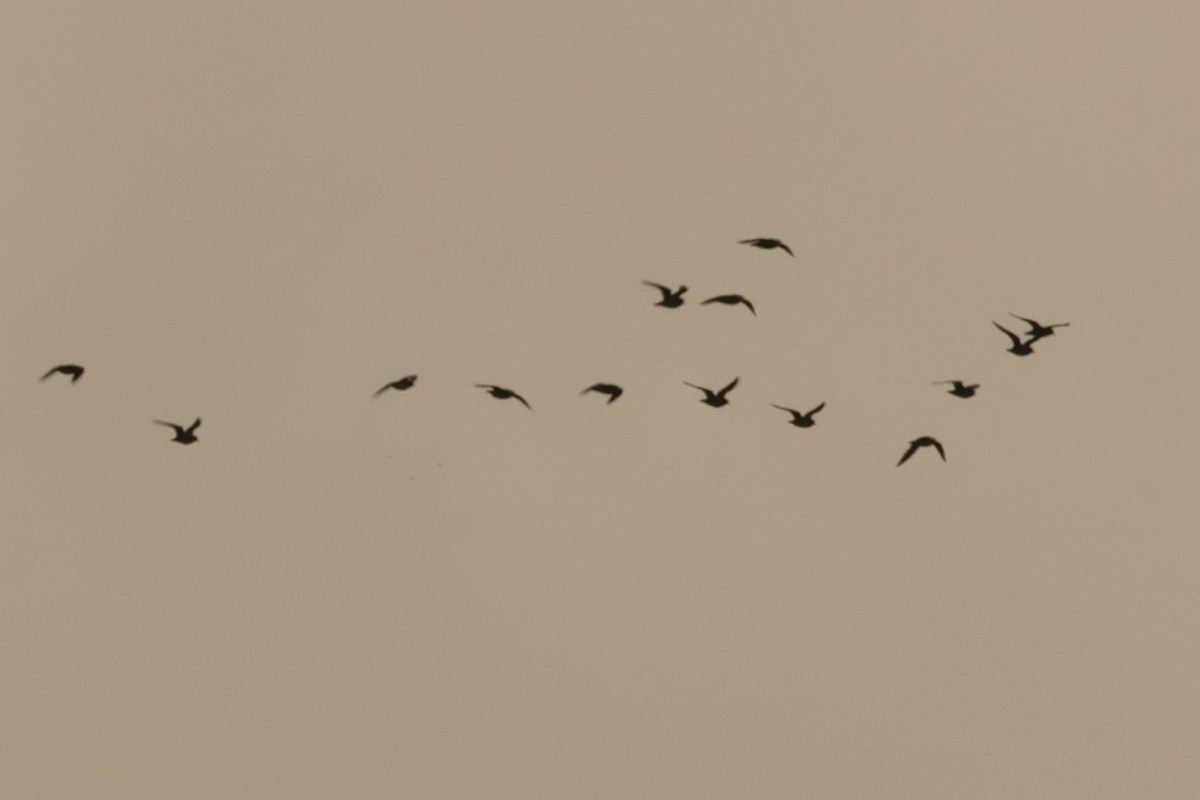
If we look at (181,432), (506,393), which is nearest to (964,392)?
(506,393)

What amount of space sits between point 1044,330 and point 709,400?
820cm

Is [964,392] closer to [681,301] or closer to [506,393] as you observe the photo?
[681,301]

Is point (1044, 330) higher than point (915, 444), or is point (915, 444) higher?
point (1044, 330)

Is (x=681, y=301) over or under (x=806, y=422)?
over

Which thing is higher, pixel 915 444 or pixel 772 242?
pixel 772 242

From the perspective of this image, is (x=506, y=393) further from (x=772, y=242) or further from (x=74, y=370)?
(x=74, y=370)

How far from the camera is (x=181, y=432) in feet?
163

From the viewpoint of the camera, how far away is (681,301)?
46875 mm

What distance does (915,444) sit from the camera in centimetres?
4944

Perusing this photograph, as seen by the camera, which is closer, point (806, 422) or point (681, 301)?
point (681, 301)

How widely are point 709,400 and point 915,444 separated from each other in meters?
6.06

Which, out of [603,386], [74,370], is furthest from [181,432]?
[603,386]

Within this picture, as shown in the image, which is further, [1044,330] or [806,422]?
[806,422]

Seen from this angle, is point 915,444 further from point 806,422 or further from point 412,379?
point 412,379
